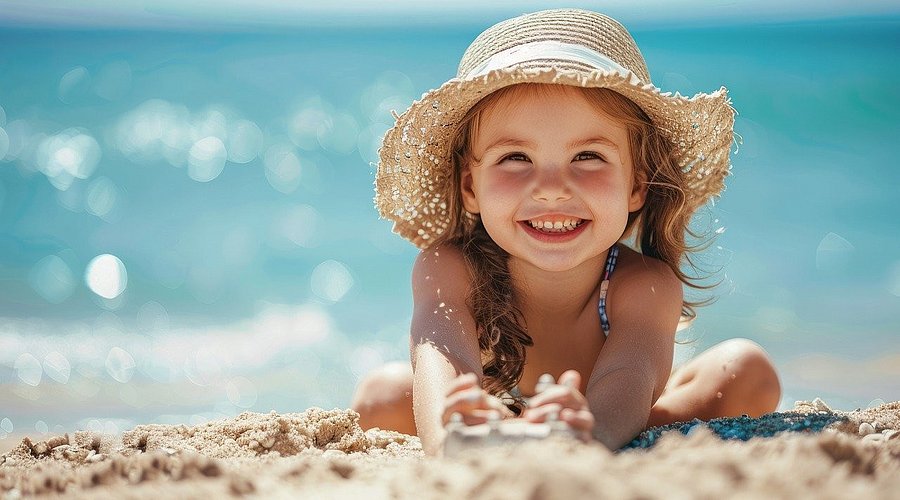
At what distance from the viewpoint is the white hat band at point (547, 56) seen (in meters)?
2.57

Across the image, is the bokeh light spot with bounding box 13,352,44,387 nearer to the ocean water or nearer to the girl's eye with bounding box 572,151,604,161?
the ocean water

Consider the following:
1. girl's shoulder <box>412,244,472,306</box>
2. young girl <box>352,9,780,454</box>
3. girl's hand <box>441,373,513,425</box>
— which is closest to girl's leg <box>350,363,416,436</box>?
young girl <box>352,9,780,454</box>

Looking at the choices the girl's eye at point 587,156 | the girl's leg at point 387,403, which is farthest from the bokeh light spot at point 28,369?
the girl's eye at point 587,156

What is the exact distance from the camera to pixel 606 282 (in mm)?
2848

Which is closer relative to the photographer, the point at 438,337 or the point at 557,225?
the point at 438,337

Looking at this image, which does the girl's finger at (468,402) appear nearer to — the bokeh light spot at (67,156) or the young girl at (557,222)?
the young girl at (557,222)

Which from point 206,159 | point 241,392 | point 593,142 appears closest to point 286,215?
point 206,159

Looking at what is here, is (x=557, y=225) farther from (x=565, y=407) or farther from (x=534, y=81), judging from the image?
(x=565, y=407)

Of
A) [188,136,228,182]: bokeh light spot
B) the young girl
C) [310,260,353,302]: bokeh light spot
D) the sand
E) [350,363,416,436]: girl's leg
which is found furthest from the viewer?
[188,136,228,182]: bokeh light spot

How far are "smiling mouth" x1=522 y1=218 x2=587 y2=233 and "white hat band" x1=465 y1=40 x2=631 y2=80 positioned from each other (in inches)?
16.9

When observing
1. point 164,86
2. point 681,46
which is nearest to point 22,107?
point 164,86

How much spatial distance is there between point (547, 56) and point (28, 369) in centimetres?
350

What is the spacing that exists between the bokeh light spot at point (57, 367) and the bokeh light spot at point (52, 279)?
0.72 meters

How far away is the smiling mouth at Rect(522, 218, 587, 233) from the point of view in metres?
2.61
